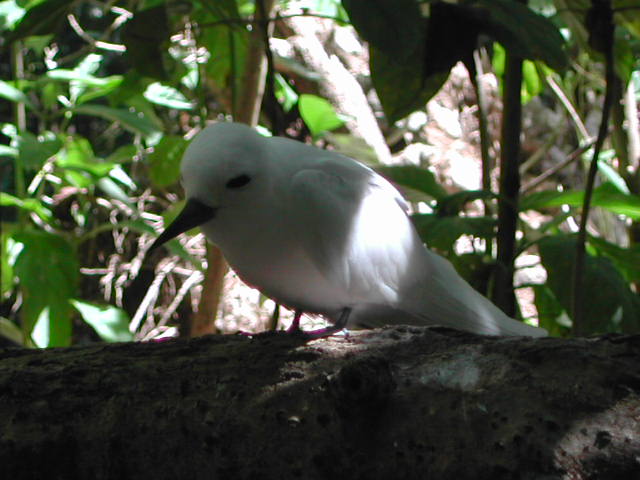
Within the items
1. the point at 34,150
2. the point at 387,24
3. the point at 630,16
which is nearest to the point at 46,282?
the point at 34,150

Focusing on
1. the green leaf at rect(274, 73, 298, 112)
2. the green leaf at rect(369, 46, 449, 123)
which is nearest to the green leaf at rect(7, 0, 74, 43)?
the green leaf at rect(369, 46, 449, 123)

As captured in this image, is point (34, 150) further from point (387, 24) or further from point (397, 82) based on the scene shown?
point (387, 24)

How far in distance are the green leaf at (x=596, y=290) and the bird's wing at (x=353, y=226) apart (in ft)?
0.95

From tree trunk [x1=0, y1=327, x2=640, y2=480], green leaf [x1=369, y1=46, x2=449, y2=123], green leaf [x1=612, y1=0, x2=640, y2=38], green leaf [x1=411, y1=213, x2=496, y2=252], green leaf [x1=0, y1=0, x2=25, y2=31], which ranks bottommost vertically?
tree trunk [x1=0, y1=327, x2=640, y2=480]

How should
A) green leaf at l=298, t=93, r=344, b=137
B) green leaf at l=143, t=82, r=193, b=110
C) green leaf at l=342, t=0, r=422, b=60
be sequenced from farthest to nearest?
green leaf at l=143, t=82, r=193, b=110 < green leaf at l=298, t=93, r=344, b=137 < green leaf at l=342, t=0, r=422, b=60

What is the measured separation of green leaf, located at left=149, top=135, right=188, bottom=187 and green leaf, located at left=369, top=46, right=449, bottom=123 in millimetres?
717

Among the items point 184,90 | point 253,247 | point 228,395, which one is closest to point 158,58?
point 253,247

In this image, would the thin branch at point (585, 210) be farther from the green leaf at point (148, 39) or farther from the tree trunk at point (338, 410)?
the green leaf at point (148, 39)

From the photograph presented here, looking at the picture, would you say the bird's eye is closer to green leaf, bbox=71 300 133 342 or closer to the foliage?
the foliage

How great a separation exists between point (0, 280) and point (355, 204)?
1.19 m

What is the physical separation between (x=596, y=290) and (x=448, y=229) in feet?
1.00

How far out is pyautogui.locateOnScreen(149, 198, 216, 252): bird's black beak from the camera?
1.34m

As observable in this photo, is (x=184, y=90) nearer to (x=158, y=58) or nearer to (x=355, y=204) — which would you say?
(x=158, y=58)

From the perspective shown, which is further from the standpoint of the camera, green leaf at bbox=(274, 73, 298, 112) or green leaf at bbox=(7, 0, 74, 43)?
green leaf at bbox=(274, 73, 298, 112)
